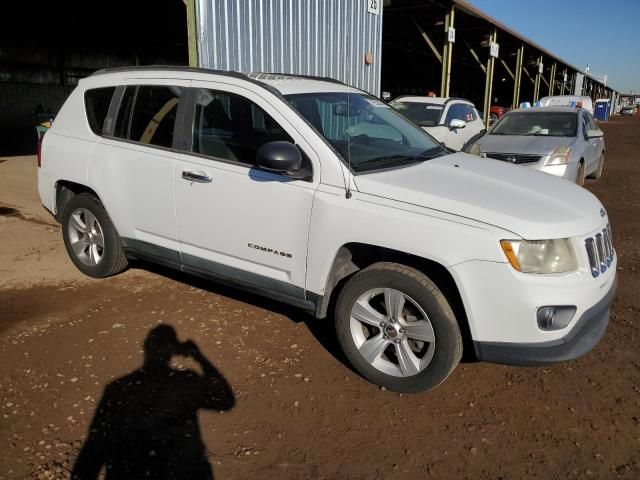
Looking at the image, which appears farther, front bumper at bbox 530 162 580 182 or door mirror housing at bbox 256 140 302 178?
front bumper at bbox 530 162 580 182

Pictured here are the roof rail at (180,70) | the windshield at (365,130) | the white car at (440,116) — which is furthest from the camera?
the white car at (440,116)

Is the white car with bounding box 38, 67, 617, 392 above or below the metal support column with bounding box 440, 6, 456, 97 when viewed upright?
below

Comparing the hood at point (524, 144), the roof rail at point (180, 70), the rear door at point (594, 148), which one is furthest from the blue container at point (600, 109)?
the roof rail at point (180, 70)

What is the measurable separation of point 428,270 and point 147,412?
1.75m

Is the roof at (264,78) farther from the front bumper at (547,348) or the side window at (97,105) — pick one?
the front bumper at (547,348)

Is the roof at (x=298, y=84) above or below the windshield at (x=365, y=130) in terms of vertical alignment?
above

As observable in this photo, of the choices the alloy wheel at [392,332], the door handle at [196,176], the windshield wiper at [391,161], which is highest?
the windshield wiper at [391,161]

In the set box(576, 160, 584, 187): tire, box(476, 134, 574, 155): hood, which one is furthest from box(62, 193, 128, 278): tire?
box(576, 160, 584, 187): tire

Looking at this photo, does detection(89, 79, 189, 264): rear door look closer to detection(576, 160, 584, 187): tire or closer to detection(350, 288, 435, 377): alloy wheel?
detection(350, 288, 435, 377): alloy wheel

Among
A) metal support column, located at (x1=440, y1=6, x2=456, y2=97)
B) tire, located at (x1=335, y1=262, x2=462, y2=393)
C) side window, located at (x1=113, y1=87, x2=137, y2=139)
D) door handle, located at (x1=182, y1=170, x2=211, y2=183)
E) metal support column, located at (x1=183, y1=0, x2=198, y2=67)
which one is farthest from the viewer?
metal support column, located at (x1=440, y1=6, x2=456, y2=97)

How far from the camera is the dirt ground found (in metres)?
2.63

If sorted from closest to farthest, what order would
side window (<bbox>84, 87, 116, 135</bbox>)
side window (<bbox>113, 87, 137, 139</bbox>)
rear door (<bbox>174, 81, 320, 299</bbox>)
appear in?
rear door (<bbox>174, 81, 320, 299</bbox>)
side window (<bbox>113, 87, 137, 139</bbox>)
side window (<bbox>84, 87, 116, 135</bbox>)

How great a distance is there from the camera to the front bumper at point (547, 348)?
110 inches

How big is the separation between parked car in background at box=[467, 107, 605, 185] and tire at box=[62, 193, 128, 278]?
217 inches
